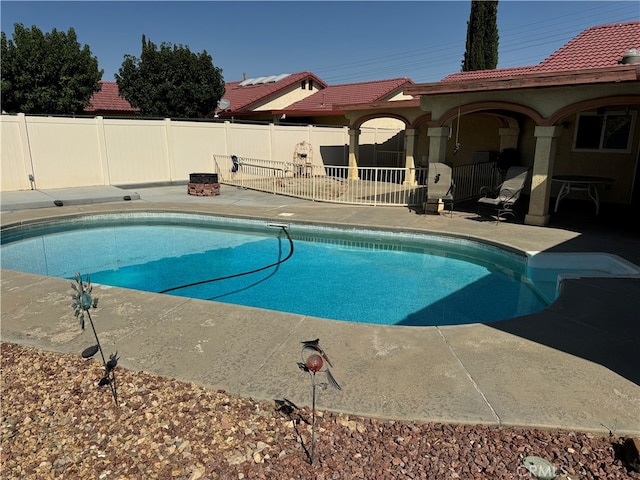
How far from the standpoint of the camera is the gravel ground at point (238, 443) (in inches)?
94.7

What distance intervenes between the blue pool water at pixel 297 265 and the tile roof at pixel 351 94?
1459 centimetres

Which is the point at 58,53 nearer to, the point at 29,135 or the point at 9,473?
the point at 29,135

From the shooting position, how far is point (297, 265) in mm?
7918

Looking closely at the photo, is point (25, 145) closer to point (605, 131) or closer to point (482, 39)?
point (605, 131)

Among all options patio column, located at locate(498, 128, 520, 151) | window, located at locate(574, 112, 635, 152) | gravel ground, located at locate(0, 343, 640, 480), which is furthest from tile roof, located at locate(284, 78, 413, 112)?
gravel ground, located at locate(0, 343, 640, 480)

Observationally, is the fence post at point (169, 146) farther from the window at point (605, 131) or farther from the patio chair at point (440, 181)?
the window at point (605, 131)

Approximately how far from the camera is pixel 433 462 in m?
2.46

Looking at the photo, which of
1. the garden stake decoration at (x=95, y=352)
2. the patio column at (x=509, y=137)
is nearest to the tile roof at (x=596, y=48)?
the patio column at (x=509, y=137)

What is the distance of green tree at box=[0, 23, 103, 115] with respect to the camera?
1903 cm

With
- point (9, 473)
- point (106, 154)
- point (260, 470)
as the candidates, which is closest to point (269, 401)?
point (260, 470)

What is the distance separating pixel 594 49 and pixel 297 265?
32.2 ft

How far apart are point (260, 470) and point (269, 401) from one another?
64 centimetres

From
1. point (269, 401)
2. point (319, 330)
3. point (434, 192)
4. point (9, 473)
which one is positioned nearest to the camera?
point (9, 473)

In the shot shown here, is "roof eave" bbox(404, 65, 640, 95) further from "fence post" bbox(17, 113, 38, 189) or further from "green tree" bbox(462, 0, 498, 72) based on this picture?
"green tree" bbox(462, 0, 498, 72)
